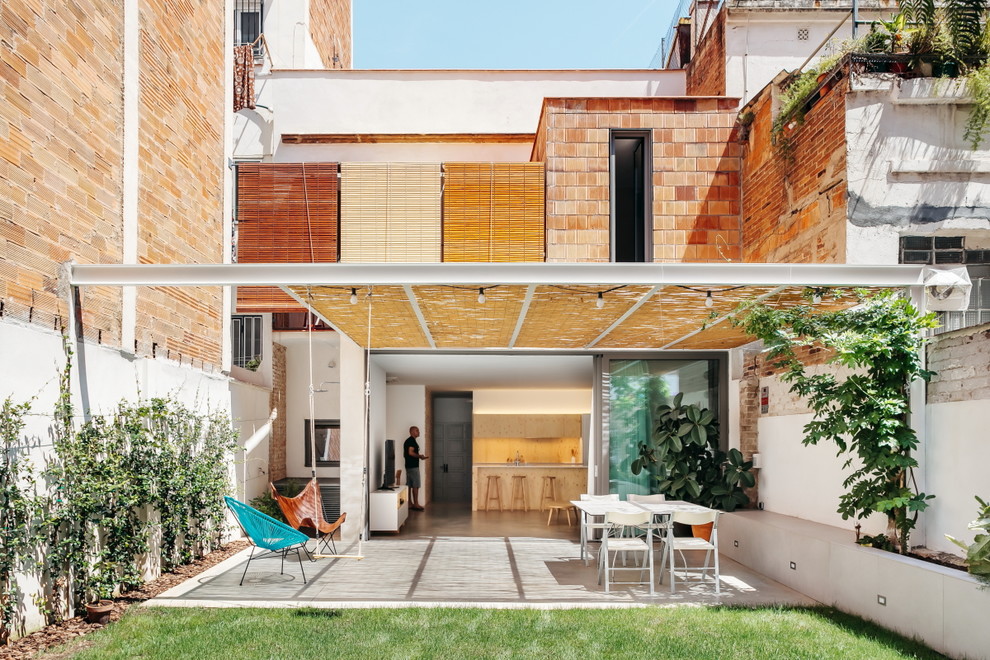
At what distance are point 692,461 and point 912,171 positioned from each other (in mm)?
4309

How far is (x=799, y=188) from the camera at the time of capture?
8.39m

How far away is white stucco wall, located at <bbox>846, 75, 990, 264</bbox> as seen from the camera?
7.21 m

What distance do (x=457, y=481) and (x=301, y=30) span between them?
9253 millimetres

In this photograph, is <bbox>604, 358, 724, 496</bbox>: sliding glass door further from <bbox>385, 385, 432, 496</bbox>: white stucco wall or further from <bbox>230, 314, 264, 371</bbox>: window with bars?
<bbox>230, 314, 264, 371</bbox>: window with bars

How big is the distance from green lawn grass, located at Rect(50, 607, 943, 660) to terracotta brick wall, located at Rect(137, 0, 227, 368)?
280 centimetres

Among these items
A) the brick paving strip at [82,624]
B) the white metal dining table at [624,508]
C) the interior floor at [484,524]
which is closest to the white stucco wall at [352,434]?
the interior floor at [484,524]

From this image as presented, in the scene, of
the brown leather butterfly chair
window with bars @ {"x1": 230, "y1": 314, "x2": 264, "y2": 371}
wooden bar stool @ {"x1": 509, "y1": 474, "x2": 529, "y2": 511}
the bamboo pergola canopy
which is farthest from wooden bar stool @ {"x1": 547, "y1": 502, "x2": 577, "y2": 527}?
window with bars @ {"x1": 230, "y1": 314, "x2": 264, "y2": 371}

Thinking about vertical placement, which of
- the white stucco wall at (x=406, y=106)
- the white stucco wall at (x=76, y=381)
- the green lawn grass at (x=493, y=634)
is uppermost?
the white stucco wall at (x=406, y=106)

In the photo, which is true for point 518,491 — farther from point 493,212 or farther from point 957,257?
point 957,257

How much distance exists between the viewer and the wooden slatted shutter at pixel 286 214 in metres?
10.8

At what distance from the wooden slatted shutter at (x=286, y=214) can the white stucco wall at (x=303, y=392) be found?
13.1 ft

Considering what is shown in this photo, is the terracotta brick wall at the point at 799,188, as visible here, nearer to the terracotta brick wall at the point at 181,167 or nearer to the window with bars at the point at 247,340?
the terracotta brick wall at the point at 181,167

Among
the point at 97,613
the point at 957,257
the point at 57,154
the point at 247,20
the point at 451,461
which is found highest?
the point at 247,20

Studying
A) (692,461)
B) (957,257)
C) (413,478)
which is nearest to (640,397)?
(692,461)
